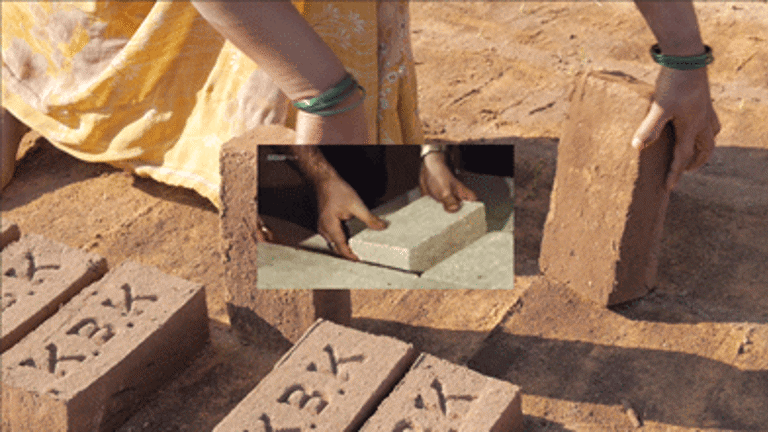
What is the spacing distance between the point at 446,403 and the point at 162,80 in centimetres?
194

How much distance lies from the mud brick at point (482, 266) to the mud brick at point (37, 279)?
53.4 inches

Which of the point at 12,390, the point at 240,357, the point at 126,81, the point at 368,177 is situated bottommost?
the point at 240,357

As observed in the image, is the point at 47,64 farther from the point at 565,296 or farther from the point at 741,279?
the point at 741,279

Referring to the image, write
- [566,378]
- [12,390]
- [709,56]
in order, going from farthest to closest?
[566,378] → [12,390] → [709,56]

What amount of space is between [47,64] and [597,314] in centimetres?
248

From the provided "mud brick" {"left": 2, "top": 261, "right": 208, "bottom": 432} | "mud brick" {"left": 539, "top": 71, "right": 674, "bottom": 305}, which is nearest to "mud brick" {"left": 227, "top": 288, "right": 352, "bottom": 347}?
"mud brick" {"left": 2, "top": 261, "right": 208, "bottom": 432}

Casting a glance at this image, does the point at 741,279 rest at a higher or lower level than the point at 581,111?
lower

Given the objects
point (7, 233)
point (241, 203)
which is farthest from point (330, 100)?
point (7, 233)

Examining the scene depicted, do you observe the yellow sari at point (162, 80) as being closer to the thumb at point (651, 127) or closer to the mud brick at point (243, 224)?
the mud brick at point (243, 224)

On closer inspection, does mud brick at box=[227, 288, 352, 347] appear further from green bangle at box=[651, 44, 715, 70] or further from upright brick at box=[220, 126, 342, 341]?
green bangle at box=[651, 44, 715, 70]

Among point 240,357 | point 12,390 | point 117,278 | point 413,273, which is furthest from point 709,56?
point 12,390

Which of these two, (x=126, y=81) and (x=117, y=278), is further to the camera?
(x=126, y=81)

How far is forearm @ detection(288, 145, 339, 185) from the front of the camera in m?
1.91

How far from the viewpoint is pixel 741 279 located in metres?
2.95
